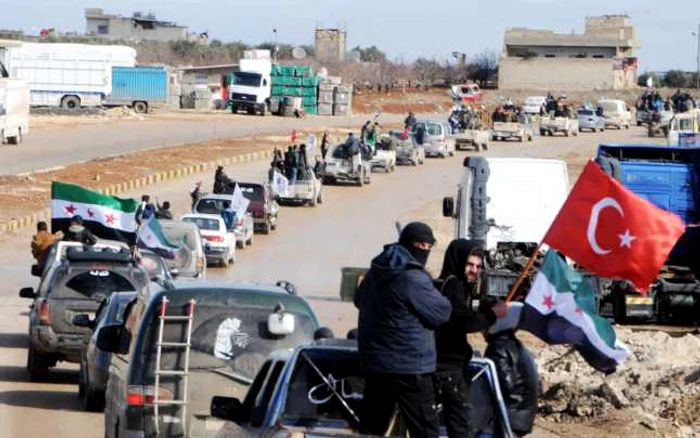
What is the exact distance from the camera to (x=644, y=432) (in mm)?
15461

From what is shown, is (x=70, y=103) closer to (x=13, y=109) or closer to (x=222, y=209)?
(x=13, y=109)

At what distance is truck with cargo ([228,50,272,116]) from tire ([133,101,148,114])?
5297 mm

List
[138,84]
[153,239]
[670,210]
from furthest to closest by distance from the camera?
[138,84] < [153,239] < [670,210]

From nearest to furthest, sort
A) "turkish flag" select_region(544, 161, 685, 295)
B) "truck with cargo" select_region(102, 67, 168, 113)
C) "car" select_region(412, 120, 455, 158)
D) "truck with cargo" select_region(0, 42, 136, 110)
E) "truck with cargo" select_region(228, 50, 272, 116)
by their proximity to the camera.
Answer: "turkish flag" select_region(544, 161, 685, 295), "car" select_region(412, 120, 455, 158), "truck with cargo" select_region(0, 42, 136, 110), "truck with cargo" select_region(102, 67, 168, 113), "truck with cargo" select_region(228, 50, 272, 116)

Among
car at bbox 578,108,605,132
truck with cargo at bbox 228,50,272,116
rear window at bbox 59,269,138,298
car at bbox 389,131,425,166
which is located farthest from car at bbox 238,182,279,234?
car at bbox 578,108,605,132

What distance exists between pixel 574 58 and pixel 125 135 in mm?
84303

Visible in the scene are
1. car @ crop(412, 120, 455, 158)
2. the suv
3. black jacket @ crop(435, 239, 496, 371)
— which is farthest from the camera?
car @ crop(412, 120, 455, 158)

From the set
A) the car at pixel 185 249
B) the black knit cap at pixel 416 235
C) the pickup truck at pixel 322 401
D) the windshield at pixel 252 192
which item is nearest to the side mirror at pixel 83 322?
the pickup truck at pixel 322 401

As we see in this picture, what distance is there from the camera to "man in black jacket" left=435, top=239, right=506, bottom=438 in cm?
847

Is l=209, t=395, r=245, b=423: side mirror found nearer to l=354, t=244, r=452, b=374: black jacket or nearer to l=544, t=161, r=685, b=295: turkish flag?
→ l=354, t=244, r=452, b=374: black jacket

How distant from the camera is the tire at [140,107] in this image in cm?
9044

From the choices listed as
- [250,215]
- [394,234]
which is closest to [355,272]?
[250,215]

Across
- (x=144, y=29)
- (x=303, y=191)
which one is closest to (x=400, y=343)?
(x=303, y=191)

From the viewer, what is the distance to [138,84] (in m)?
88.7
